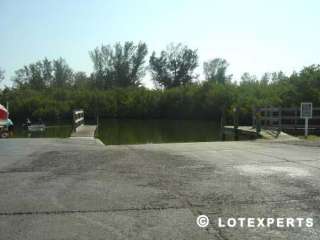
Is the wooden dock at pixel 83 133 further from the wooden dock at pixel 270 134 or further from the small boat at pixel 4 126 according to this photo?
the wooden dock at pixel 270 134

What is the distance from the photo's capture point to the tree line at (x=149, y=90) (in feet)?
122

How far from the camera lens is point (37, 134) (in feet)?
101

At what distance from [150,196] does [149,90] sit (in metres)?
60.2

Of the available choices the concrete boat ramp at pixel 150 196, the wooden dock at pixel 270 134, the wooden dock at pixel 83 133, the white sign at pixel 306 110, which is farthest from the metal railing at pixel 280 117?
the concrete boat ramp at pixel 150 196

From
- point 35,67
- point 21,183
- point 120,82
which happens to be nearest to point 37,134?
point 21,183

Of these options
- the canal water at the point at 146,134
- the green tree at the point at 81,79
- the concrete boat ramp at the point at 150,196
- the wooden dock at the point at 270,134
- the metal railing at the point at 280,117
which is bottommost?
the canal water at the point at 146,134

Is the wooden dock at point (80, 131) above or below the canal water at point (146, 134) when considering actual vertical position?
above

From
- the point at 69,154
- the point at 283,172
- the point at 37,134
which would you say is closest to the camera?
the point at 283,172

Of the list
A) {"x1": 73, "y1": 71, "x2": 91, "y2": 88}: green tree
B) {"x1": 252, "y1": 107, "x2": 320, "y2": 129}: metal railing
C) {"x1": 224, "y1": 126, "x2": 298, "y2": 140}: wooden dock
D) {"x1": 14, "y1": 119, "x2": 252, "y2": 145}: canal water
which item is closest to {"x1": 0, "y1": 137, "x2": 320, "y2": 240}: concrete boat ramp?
{"x1": 224, "y1": 126, "x2": 298, "y2": 140}: wooden dock

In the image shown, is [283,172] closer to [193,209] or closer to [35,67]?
[193,209]

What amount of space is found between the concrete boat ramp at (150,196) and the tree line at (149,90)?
66.2ft

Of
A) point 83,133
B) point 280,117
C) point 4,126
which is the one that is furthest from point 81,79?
point 280,117

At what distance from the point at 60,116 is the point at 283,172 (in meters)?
53.5

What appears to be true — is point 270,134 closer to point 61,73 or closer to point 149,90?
point 149,90
